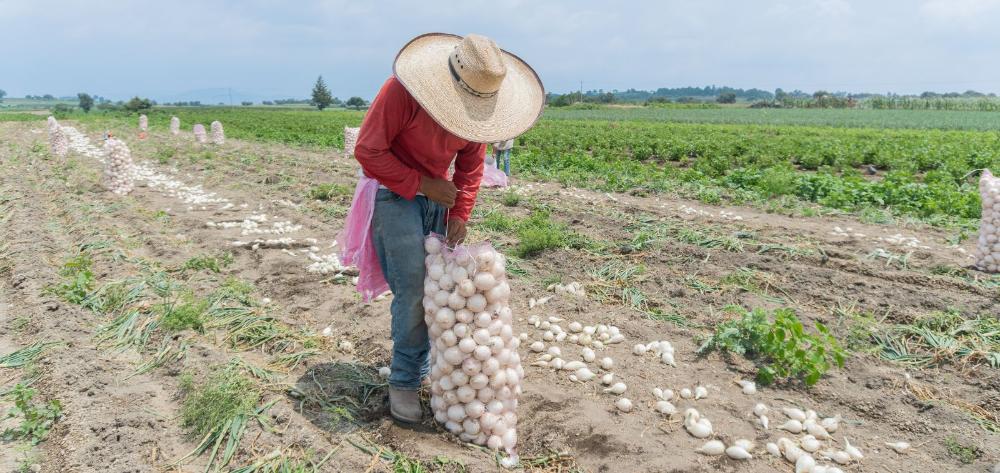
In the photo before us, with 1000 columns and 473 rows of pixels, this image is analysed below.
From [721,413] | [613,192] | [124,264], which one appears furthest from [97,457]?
[613,192]

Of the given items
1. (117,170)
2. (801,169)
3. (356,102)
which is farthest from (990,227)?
(356,102)

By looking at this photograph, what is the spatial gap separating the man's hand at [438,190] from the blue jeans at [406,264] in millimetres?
120

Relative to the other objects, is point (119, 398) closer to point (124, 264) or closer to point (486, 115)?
point (486, 115)

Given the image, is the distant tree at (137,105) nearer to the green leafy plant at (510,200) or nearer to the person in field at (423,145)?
the green leafy plant at (510,200)

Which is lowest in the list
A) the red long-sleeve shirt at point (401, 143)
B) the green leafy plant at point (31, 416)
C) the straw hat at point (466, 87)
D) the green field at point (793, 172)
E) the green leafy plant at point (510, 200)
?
the green leafy plant at point (31, 416)

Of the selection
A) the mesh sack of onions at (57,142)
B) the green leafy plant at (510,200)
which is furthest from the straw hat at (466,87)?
the mesh sack of onions at (57,142)

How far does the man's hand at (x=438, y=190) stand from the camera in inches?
113

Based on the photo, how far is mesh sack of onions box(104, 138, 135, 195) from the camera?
999cm

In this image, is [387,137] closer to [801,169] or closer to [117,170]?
[117,170]

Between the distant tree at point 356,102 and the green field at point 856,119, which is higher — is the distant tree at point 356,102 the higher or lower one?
the higher one

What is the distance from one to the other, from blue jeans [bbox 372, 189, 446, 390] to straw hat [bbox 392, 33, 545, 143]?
0.52m

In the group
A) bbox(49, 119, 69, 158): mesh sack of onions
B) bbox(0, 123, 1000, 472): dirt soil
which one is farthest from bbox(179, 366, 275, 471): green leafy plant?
bbox(49, 119, 69, 158): mesh sack of onions

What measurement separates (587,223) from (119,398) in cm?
541

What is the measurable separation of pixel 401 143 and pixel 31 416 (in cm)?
232
